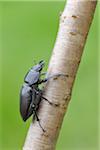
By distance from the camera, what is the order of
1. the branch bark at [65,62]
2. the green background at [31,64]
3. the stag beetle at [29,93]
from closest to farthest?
1. the branch bark at [65,62]
2. the stag beetle at [29,93]
3. the green background at [31,64]

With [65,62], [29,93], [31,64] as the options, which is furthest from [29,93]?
[31,64]

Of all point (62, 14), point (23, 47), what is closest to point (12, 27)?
point (23, 47)

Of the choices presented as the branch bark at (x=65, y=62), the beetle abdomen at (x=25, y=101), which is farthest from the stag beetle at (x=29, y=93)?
the branch bark at (x=65, y=62)

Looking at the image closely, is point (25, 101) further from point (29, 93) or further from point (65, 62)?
point (65, 62)

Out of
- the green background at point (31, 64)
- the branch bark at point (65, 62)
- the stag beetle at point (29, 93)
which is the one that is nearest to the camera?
the branch bark at point (65, 62)

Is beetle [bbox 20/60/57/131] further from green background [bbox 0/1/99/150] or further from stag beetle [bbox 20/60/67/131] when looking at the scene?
green background [bbox 0/1/99/150]

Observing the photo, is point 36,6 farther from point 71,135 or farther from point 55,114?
point 55,114

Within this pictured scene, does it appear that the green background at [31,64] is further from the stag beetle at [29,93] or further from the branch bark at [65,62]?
the branch bark at [65,62]
